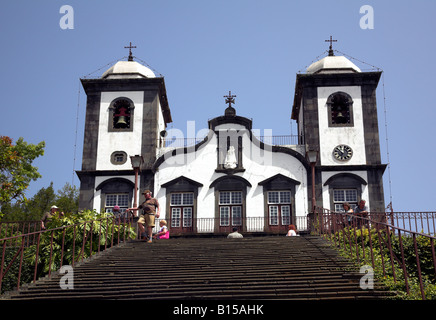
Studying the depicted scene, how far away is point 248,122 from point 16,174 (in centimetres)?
989

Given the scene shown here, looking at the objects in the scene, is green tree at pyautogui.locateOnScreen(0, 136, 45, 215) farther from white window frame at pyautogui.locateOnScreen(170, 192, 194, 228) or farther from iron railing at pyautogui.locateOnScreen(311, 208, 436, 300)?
iron railing at pyautogui.locateOnScreen(311, 208, 436, 300)

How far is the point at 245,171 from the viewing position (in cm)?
2508

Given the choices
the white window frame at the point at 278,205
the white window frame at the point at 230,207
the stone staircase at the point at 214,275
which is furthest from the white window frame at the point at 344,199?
the stone staircase at the point at 214,275

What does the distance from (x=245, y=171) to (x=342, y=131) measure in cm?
455

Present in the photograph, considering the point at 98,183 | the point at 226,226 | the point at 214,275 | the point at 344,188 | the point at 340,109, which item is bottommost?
the point at 214,275

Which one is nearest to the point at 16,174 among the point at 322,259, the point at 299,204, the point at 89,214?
the point at 89,214

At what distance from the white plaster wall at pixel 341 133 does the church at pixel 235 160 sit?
0.04 meters

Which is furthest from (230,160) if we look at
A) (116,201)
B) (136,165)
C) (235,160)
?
(116,201)

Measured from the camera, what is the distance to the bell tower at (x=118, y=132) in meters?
25.2

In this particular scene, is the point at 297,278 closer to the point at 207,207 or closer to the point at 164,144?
the point at 207,207

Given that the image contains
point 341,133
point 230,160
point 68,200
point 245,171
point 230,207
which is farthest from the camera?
point 68,200

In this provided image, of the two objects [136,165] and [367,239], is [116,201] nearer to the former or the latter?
[136,165]

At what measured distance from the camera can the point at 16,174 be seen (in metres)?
24.8

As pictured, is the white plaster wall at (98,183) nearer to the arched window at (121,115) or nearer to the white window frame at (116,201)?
the white window frame at (116,201)
